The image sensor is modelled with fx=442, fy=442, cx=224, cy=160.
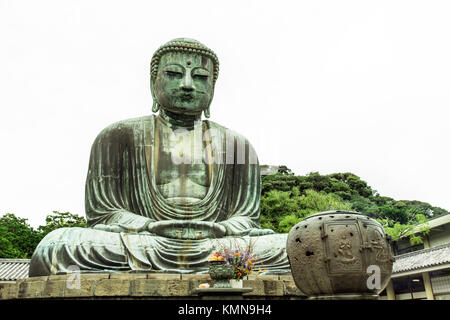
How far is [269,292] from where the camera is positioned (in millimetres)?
5234

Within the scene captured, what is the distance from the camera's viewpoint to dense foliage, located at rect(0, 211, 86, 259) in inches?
902

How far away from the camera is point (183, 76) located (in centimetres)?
Answer: 736

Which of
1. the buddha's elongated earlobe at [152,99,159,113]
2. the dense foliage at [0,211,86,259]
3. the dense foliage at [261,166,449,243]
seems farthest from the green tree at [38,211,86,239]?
the buddha's elongated earlobe at [152,99,159,113]

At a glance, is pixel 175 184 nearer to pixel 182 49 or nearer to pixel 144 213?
pixel 144 213

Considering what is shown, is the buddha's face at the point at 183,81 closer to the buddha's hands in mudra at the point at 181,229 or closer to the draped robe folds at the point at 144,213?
the draped robe folds at the point at 144,213

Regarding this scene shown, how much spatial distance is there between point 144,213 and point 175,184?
67 centimetres

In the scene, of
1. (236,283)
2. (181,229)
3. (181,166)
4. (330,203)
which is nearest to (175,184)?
(181,166)

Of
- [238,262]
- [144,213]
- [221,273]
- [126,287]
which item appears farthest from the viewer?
[144,213]

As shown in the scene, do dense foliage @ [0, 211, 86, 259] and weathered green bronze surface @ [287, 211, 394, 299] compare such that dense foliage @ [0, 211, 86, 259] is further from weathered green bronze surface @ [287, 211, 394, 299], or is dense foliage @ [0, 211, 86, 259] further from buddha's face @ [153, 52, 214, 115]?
weathered green bronze surface @ [287, 211, 394, 299]

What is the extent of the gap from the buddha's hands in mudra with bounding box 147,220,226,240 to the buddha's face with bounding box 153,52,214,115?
7.05 feet

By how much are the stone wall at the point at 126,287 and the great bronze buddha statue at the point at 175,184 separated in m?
0.51

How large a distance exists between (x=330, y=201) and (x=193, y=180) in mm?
17263

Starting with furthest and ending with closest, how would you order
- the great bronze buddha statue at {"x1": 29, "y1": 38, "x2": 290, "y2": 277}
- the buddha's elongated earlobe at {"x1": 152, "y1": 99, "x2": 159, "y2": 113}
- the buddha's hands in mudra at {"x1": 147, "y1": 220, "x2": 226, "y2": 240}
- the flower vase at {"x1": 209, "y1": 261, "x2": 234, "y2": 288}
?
the buddha's elongated earlobe at {"x1": 152, "y1": 99, "x2": 159, "y2": 113} < the buddha's hands in mudra at {"x1": 147, "y1": 220, "x2": 226, "y2": 240} < the great bronze buddha statue at {"x1": 29, "y1": 38, "x2": 290, "y2": 277} < the flower vase at {"x1": 209, "y1": 261, "x2": 234, "y2": 288}

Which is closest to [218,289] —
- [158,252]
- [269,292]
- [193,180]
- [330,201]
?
[269,292]
